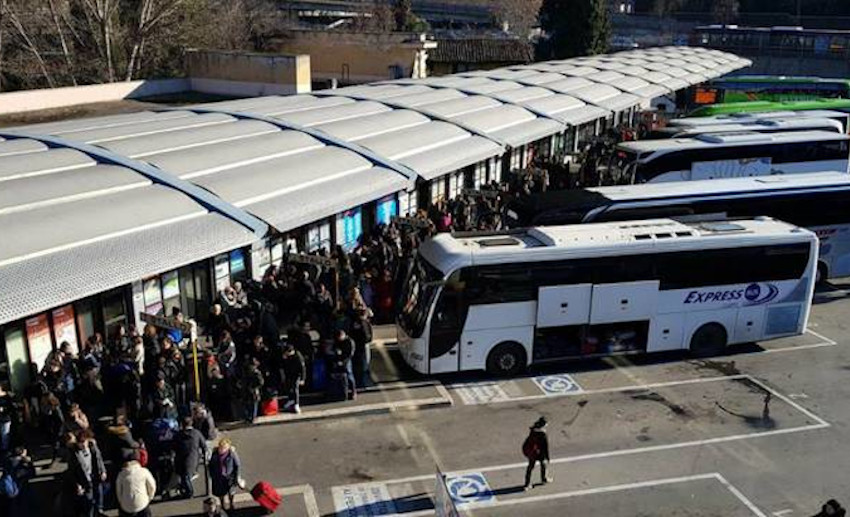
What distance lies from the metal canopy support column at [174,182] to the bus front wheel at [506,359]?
15.1 ft

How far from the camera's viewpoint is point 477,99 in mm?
26578

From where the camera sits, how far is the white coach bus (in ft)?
44.3

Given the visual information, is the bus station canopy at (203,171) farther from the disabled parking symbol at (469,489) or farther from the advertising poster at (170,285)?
the disabled parking symbol at (469,489)

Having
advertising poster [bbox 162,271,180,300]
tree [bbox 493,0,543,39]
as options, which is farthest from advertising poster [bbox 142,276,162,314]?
tree [bbox 493,0,543,39]

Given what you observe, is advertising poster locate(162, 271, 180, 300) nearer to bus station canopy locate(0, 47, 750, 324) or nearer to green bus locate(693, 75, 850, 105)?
bus station canopy locate(0, 47, 750, 324)

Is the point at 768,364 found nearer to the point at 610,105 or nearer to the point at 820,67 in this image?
the point at 610,105

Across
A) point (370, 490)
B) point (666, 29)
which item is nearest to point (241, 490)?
point (370, 490)

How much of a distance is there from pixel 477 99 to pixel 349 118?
7226 millimetres

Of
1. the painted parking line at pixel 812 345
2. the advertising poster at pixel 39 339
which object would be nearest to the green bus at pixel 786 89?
the painted parking line at pixel 812 345

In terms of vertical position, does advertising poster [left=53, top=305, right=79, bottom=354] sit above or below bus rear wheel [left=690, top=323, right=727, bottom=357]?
above

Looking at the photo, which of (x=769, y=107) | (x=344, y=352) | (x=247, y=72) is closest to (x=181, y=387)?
(x=344, y=352)

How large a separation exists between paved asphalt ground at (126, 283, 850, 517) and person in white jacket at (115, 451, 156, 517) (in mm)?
1252

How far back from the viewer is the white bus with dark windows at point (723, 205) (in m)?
18.0

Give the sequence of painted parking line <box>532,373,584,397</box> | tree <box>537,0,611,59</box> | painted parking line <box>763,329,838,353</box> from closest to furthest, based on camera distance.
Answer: painted parking line <box>532,373,584,397</box> < painted parking line <box>763,329,838,353</box> < tree <box>537,0,611,59</box>
